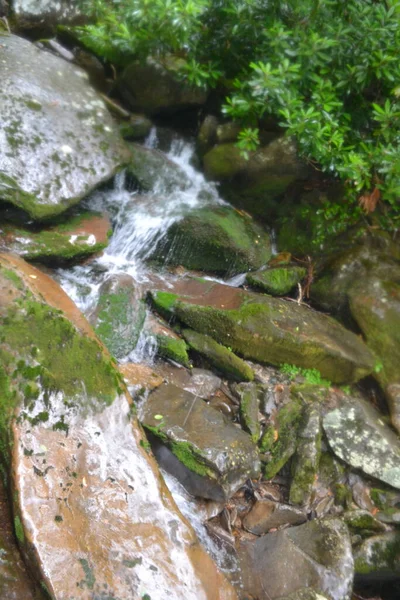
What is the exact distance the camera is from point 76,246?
4578mm

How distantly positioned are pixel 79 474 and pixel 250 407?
2026 mm

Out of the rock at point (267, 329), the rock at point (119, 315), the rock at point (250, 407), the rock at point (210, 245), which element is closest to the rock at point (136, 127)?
the rock at point (210, 245)

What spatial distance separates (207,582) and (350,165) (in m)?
3.93

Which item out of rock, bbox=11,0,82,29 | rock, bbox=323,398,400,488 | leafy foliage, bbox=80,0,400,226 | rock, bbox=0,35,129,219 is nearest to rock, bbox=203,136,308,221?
leafy foliage, bbox=80,0,400,226

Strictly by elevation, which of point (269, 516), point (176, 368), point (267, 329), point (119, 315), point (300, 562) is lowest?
point (269, 516)

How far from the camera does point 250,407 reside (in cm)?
427

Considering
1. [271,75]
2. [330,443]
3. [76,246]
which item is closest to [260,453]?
[330,443]

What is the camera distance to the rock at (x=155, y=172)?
6.05 meters

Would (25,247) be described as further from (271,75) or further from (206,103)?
(206,103)

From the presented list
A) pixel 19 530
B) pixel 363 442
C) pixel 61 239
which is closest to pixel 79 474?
pixel 19 530

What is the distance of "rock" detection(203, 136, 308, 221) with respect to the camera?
5922 millimetres

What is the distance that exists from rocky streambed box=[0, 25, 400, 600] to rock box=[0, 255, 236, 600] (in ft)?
0.03

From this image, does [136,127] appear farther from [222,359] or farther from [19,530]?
[19,530]

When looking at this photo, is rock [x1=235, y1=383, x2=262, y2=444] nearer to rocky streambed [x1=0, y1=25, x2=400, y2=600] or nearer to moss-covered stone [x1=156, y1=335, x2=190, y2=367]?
rocky streambed [x1=0, y1=25, x2=400, y2=600]
